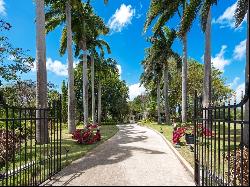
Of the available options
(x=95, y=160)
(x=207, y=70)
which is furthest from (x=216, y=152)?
(x=207, y=70)

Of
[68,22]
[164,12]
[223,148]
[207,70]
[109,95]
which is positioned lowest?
[223,148]

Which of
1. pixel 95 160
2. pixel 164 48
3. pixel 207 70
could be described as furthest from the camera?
pixel 164 48

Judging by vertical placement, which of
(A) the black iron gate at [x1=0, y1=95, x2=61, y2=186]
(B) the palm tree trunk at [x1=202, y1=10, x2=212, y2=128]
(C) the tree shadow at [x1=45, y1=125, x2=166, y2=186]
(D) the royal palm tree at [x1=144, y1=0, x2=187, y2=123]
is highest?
(D) the royal palm tree at [x1=144, y1=0, x2=187, y2=123]

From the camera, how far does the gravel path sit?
9.02 metres

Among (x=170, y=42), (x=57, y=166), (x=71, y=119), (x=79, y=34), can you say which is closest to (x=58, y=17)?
(x=79, y=34)

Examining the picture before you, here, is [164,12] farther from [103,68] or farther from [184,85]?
[103,68]

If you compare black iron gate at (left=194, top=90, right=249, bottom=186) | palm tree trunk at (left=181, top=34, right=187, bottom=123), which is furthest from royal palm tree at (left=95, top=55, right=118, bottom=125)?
black iron gate at (left=194, top=90, right=249, bottom=186)

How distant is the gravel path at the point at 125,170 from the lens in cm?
902

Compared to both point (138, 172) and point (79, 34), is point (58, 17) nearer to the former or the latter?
point (79, 34)

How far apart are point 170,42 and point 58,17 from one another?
17.4 meters

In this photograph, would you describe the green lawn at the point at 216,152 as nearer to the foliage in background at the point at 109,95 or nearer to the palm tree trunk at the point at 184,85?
the palm tree trunk at the point at 184,85

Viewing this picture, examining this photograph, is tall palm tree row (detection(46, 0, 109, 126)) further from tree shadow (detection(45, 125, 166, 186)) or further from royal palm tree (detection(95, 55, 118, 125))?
tree shadow (detection(45, 125, 166, 186))

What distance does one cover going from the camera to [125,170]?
35.1 ft

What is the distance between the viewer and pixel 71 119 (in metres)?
25.7
